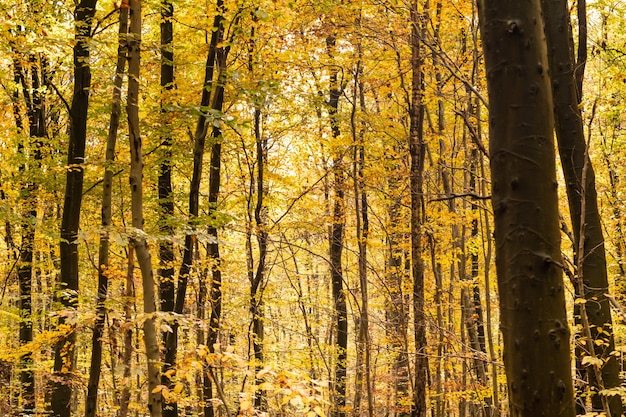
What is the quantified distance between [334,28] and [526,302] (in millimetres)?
8241

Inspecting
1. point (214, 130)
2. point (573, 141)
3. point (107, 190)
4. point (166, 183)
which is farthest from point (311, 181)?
point (573, 141)

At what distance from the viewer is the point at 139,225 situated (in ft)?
16.3

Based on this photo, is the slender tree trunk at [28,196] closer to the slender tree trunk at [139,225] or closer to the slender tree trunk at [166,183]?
the slender tree trunk at [166,183]

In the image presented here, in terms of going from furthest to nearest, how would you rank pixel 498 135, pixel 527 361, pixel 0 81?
pixel 0 81
pixel 498 135
pixel 527 361

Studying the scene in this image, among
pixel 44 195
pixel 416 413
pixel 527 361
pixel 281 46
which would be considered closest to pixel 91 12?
pixel 281 46

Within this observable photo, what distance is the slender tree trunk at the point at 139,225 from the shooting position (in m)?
4.73

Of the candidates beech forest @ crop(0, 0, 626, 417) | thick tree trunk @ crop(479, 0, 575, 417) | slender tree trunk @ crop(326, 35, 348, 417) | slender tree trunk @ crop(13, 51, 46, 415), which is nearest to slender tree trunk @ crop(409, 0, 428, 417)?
beech forest @ crop(0, 0, 626, 417)

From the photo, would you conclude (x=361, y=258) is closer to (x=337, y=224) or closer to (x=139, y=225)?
(x=337, y=224)

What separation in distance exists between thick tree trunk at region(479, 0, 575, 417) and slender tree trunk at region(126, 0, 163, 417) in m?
3.21

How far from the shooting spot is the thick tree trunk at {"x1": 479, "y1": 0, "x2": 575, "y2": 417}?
7.27ft

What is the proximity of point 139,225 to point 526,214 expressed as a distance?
368 cm

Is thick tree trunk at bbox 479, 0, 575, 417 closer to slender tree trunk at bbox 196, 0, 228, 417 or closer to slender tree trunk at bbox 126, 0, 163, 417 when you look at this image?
slender tree trunk at bbox 126, 0, 163, 417

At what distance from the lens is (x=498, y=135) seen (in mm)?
2395

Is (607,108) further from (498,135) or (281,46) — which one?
(498,135)
